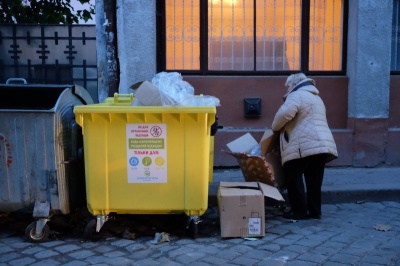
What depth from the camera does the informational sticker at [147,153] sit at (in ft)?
14.3

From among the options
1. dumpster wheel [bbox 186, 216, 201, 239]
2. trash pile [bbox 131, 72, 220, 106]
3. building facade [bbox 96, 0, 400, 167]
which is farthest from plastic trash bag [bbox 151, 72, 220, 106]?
building facade [bbox 96, 0, 400, 167]

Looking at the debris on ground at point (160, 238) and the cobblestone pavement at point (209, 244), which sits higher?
the debris on ground at point (160, 238)

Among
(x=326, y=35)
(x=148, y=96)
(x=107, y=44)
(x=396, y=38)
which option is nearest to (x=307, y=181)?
(x=148, y=96)

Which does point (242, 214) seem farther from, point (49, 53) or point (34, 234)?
point (49, 53)

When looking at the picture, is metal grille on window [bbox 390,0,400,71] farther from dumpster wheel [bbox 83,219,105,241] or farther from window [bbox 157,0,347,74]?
dumpster wheel [bbox 83,219,105,241]

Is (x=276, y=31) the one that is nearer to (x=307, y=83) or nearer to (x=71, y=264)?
(x=307, y=83)

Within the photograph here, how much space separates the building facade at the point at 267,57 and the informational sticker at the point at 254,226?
2.73 m

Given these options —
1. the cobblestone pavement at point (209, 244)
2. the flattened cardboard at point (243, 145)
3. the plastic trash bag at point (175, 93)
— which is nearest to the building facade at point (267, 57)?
the flattened cardboard at point (243, 145)

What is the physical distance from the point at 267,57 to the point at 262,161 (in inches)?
119

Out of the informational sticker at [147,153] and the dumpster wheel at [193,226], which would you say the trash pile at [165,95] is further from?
the dumpster wheel at [193,226]

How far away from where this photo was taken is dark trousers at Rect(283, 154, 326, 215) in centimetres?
510

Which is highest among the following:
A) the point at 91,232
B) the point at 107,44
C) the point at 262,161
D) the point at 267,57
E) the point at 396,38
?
the point at 396,38

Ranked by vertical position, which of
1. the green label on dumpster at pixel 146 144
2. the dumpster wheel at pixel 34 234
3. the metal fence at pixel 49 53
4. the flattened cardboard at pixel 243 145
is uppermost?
the metal fence at pixel 49 53

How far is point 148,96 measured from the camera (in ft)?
14.4
